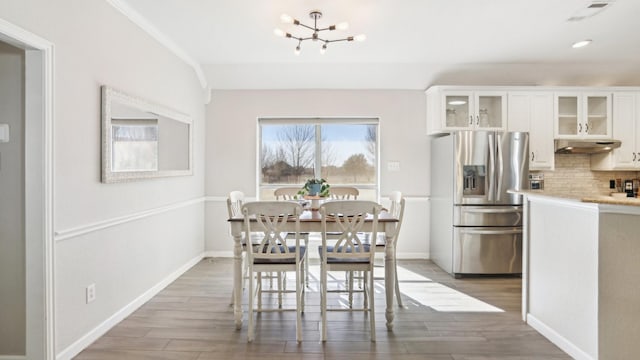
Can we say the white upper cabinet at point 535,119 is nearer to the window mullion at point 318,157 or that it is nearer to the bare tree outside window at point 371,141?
the bare tree outside window at point 371,141

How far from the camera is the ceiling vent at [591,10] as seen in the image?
9.73 ft

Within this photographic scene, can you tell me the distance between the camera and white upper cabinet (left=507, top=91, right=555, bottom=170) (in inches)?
182

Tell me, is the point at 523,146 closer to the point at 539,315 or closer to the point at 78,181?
the point at 539,315

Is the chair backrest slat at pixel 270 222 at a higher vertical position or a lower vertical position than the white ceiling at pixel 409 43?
lower

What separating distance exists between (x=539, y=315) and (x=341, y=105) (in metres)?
3.35

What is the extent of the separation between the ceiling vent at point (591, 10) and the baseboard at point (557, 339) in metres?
2.51

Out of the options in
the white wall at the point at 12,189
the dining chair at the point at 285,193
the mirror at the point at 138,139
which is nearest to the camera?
the white wall at the point at 12,189

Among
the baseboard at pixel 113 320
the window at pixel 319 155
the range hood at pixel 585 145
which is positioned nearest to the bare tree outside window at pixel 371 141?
the window at pixel 319 155

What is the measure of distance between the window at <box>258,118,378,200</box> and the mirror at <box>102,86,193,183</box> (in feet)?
4.14

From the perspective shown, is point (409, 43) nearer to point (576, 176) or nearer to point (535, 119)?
point (535, 119)

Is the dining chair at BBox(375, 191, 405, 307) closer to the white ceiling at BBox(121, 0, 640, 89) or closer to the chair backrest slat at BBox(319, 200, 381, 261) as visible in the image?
the chair backrest slat at BBox(319, 200, 381, 261)

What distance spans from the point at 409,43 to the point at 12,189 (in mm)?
3568

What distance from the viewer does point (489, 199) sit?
13.8 ft

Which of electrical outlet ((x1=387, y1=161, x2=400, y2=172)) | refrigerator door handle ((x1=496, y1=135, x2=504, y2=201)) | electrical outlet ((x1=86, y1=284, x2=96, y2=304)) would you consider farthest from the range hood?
electrical outlet ((x1=86, y1=284, x2=96, y2=304))
